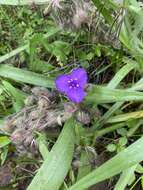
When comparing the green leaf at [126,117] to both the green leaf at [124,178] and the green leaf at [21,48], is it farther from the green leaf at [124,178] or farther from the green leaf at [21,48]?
the green leaf at [21,48]

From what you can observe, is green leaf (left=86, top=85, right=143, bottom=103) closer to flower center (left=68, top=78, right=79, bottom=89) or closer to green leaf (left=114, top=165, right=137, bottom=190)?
flower center (left=68, top=78, right=79, bottom=89)

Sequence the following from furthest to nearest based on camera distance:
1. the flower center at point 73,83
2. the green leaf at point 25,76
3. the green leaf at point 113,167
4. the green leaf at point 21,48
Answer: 1. the green leaf at point 21,48
2. the green leaf at point 25,76
3. the flower center at point 73,83
4. the green leaf at point 113,167

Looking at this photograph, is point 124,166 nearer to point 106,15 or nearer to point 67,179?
point 67,179

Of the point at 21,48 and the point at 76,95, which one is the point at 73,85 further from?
the point at 21,48

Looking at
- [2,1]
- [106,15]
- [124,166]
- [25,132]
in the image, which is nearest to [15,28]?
[2,1]

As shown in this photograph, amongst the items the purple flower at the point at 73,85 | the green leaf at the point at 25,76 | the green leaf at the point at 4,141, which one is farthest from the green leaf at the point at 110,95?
the green leaf at the point at 4,141

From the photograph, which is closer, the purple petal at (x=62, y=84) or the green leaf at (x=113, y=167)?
the green leaf at (x=113, y=167)
